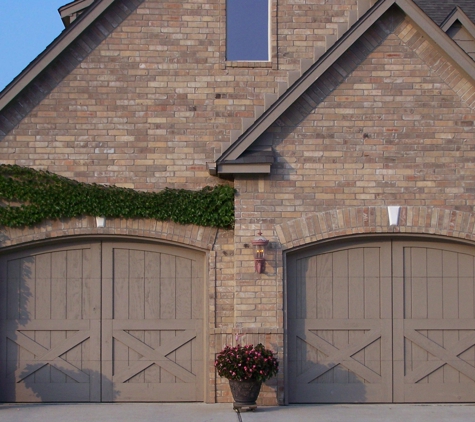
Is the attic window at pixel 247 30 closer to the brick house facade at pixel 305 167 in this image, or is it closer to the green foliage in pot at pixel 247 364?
the brick house facade at pixel 305 167

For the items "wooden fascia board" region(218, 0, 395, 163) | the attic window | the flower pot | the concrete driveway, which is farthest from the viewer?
the attic window

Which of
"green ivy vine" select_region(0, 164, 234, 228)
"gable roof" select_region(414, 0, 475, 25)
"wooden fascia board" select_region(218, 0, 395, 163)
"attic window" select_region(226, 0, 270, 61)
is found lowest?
"green ivy vine" select_region(0, 164, 234, 228)

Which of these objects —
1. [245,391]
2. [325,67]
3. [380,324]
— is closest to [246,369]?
[245,391]

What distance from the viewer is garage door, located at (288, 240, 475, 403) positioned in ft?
36.1

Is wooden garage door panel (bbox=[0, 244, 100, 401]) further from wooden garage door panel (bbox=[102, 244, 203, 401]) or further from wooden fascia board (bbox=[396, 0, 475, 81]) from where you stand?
wooden fascia board (bbox=[396, 0, 475, 81])

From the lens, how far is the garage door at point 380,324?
1101 centimetres

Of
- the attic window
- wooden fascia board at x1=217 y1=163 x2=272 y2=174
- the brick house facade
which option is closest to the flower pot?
the brick house facade

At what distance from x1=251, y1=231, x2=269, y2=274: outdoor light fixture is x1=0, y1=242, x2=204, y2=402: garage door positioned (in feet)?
3.57

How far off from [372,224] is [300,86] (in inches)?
88.8

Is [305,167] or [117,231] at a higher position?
[305,167]

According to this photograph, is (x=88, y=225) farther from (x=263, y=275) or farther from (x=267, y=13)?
(x=267, y=13)

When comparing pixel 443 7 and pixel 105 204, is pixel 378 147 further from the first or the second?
pixel 443 7

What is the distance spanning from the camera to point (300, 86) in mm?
10594

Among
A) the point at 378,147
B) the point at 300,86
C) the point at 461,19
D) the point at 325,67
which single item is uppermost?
the point at 461,19
